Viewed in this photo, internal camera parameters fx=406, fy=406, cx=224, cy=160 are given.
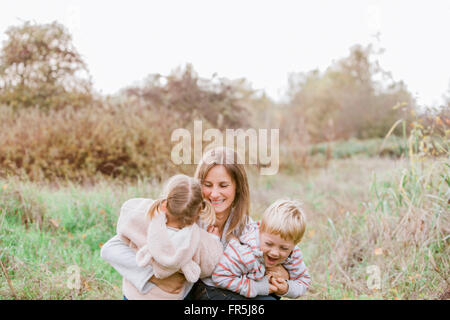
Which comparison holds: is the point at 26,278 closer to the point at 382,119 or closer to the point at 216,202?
the point at 216,202

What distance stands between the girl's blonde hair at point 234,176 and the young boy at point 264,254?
18 centimetres

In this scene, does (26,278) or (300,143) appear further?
(300,143)

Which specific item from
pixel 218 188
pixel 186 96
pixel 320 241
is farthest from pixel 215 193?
pixel 186 96

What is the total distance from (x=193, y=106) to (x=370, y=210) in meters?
4.61

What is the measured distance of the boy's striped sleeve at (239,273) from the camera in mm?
2053

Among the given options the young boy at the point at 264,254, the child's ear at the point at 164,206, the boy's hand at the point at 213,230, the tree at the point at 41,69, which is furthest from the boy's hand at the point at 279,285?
the tree at the point at 41,69

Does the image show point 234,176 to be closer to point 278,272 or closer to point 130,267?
point 278,272

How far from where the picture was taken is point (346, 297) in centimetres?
356

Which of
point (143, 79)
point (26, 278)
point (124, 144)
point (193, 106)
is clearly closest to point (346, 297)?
point (26, 278)

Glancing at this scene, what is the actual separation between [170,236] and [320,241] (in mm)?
2914

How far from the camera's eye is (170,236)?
1.90 m

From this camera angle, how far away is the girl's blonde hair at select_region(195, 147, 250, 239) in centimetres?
238

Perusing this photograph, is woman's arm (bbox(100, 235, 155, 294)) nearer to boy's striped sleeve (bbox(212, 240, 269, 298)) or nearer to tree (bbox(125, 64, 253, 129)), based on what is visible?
boy's striped sleeve (bbox(212, 240, 269, 298))

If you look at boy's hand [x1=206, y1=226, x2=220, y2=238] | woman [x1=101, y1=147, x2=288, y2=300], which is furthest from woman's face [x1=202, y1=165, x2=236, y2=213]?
boy's hand [x1=206, y1=226, x2=220, y2=238]
